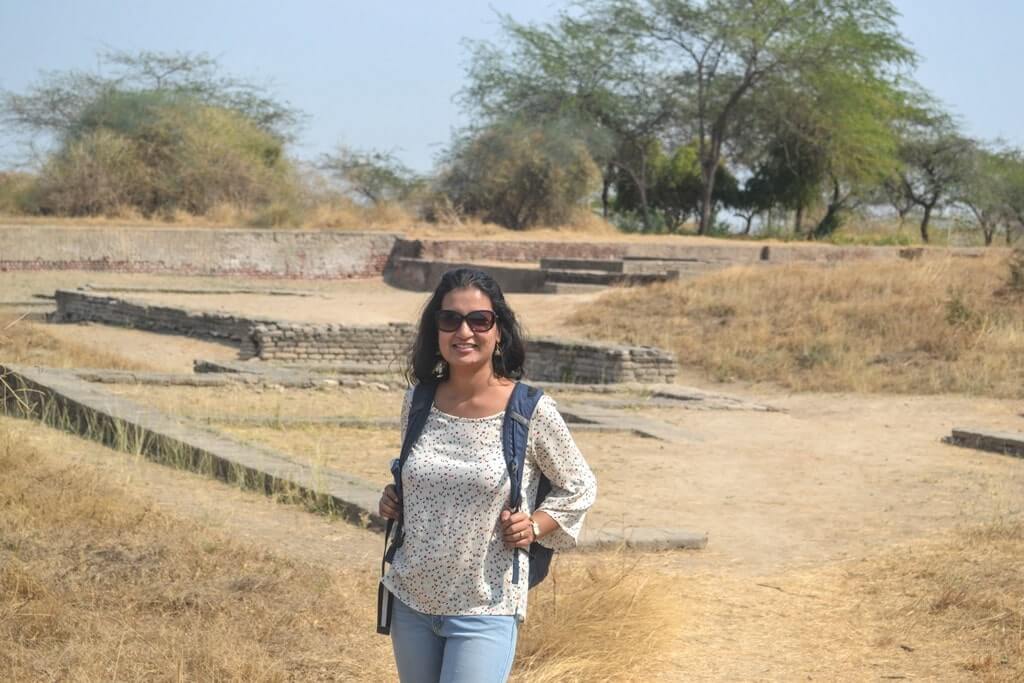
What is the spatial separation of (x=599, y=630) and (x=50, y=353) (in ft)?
32.7

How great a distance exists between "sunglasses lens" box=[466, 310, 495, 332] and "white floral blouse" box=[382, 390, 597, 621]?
20 cm

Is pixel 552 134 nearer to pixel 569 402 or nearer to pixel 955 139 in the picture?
pixel 955 139

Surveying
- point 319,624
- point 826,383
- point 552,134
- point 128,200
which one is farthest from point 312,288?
point 319,624

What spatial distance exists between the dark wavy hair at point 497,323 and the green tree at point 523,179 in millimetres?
27904

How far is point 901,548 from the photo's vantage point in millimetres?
6707

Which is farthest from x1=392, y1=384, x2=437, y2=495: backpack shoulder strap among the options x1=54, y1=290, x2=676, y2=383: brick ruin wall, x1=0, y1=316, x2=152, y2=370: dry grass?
x1=54, y1=290, x2=676, y2=383: brick ruin wall

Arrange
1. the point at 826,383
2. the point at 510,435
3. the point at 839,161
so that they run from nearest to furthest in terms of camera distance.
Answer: the point at 510,435 → the point at 826,383 → the point at 839,161

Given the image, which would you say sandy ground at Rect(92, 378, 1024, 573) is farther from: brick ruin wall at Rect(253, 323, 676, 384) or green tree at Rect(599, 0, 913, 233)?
green tree at Rect(599, 0, 913, 233)

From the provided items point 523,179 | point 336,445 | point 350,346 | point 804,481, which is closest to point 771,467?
point 804,481

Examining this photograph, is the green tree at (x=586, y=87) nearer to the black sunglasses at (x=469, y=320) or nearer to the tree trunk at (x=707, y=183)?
the tree trunk at (x=707, y=183)

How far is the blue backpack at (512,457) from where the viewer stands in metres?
3.17

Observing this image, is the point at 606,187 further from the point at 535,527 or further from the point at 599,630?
the point at 535,527

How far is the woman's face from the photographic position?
3258 millimetres

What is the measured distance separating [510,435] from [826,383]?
11.6 metres
